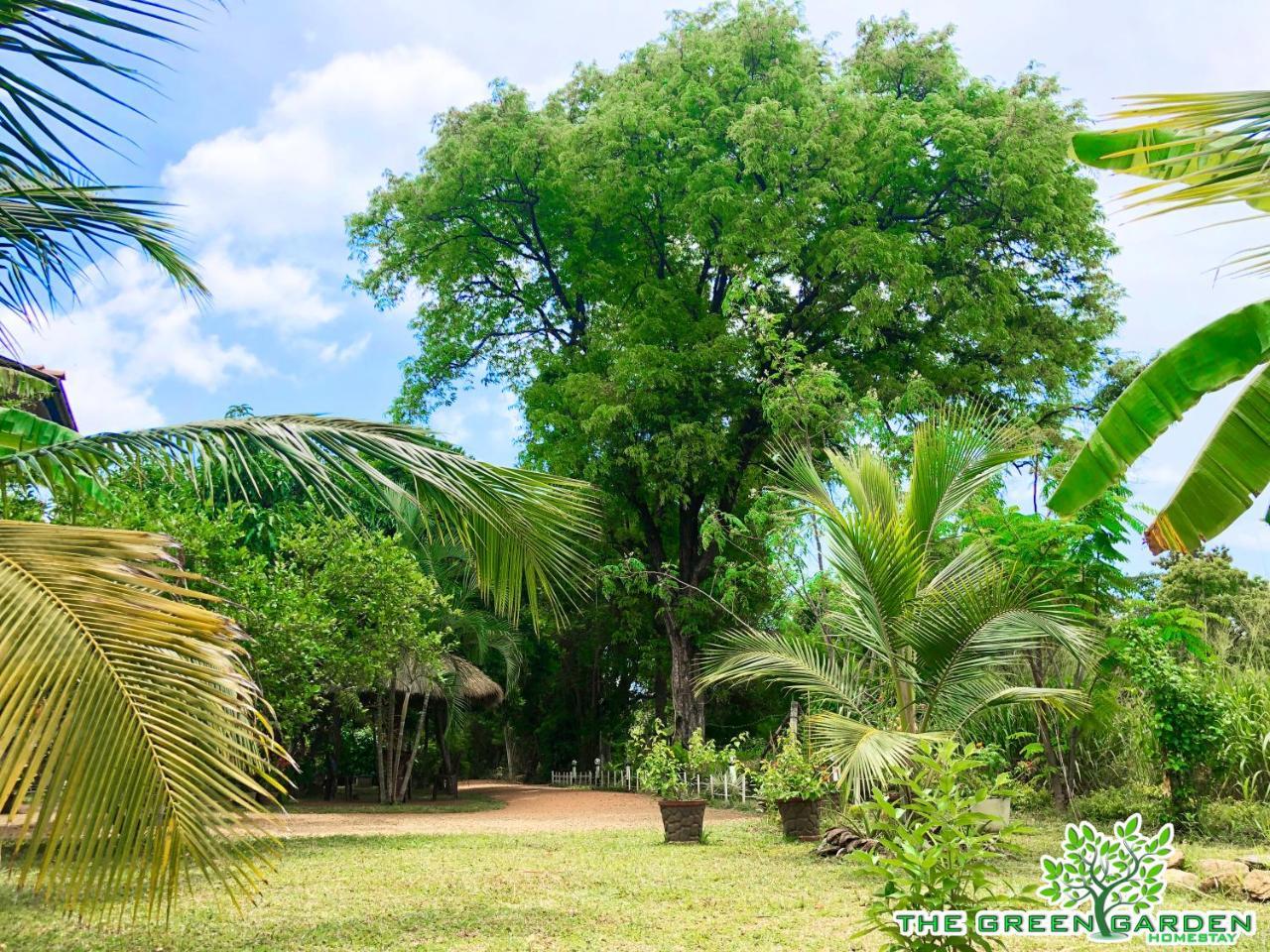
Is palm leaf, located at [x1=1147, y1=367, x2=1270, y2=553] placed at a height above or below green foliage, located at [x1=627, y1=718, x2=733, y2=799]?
above

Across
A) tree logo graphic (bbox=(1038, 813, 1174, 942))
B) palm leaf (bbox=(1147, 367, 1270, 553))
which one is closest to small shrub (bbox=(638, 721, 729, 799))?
palm leaf (bbox=(1147, 367, 1270, 553))

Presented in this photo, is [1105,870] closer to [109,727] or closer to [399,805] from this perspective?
[109,727]

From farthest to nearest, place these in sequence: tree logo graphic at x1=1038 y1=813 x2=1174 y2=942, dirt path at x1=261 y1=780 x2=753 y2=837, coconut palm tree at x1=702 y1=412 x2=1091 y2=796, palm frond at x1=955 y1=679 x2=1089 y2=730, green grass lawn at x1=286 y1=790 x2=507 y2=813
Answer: green grass lawn at x1=286 y1=790 x2=507 y2=813, dirt path at x1=261 y1=780 x2=753 y2=837, palm frond at x1=955 y1=679 x2=1089 y2=730, coconut palm tree at x1=702 y1=412 x2=1091 y2=796, tree logo graphic at x1=1038 y1=813 x2=1174 y2=942

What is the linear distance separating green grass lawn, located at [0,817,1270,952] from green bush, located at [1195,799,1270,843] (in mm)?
981

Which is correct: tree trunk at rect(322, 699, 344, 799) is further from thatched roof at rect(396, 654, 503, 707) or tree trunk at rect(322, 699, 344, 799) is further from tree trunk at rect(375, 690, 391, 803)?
thatched roof at rect(396, 654, 503, 707)

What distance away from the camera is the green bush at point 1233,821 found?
32.5 feet

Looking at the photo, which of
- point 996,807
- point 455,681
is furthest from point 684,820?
point 455,681

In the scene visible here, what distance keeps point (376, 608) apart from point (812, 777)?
6382 millimetres

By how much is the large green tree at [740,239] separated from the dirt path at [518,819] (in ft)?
8.29

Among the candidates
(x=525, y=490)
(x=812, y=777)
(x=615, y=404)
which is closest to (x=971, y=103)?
(x=615, y=404)

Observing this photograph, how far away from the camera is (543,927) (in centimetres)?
640

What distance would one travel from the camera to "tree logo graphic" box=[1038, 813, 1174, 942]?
14.8 ft

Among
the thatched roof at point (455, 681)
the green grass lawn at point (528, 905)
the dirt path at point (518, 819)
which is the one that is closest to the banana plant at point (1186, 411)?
the green grass lawn at point (528, 905)

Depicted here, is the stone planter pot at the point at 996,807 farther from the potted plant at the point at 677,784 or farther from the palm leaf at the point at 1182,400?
the palm leaf at the point at 1182,400
